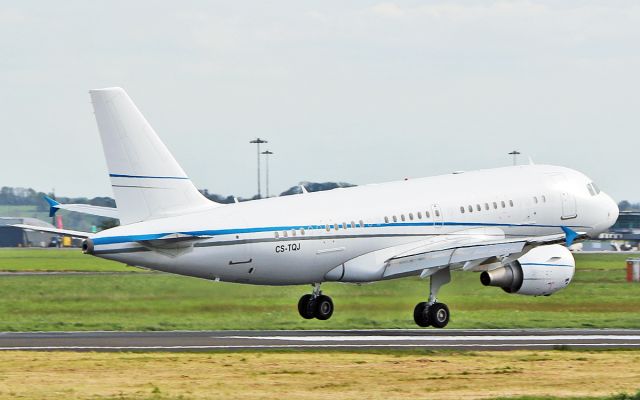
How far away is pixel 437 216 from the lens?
53.1m

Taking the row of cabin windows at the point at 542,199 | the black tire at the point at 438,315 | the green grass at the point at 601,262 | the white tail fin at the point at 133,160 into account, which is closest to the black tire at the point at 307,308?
the black tire at the point at 438,315

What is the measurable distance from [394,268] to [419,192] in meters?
3.69

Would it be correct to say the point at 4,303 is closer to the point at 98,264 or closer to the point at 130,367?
the point at 130,367

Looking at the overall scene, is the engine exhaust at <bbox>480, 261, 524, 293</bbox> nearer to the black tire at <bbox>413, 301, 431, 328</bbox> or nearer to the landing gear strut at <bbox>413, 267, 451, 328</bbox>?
the landing gear strut at <bbox>413, 267, 451, 328</bbox>

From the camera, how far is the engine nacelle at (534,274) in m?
51.4

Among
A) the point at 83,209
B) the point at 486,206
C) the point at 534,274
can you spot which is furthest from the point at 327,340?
the point at 486,206

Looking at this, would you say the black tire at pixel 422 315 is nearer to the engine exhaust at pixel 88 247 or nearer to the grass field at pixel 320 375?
the grass field at pixel 320 375

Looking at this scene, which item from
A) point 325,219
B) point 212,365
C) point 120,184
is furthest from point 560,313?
point 212,365

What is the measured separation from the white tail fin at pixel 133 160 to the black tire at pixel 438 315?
434 inches

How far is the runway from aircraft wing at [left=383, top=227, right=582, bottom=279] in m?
2.41

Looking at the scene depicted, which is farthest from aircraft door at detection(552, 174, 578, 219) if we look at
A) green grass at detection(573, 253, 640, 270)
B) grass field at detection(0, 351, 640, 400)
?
green grass at detection(573, 253, 640, 270)

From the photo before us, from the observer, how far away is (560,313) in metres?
58.2

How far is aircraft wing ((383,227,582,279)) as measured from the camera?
1946 inches

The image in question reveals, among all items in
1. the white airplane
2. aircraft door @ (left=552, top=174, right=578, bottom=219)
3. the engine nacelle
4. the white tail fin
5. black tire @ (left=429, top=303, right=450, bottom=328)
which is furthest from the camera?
aircraft door @ (left=552, top=174, right=578, bottom=219)
